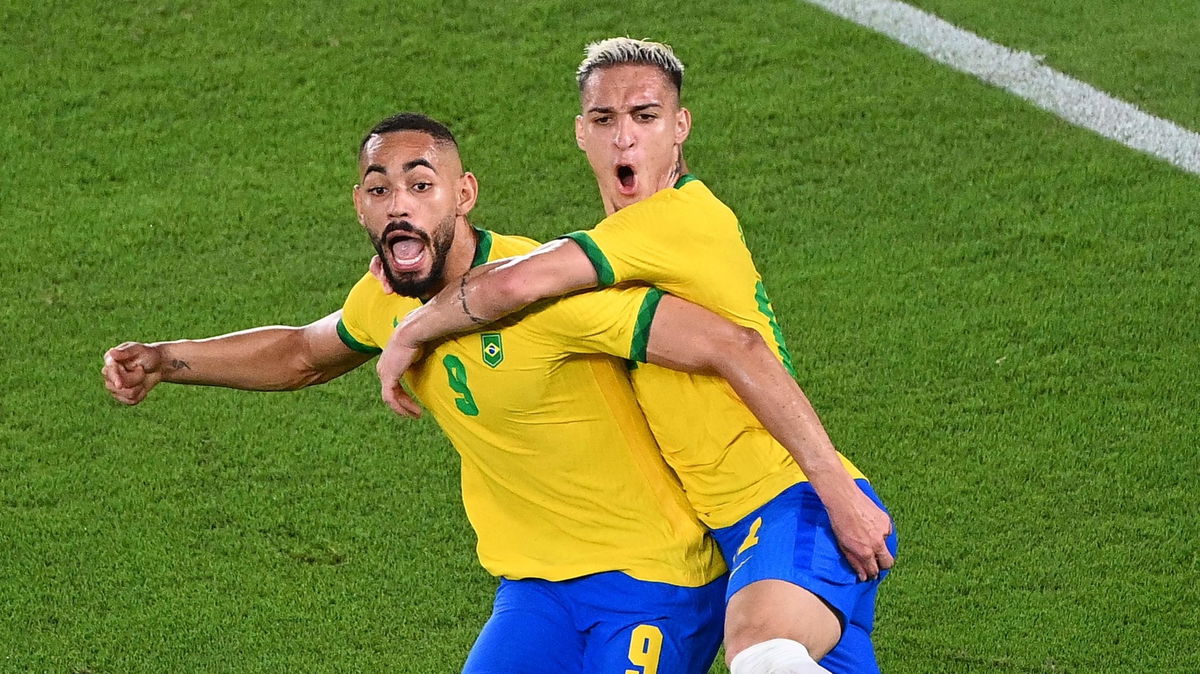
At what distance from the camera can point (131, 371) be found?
436 centimetres

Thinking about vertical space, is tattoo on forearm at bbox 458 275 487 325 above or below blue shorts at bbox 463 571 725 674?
above

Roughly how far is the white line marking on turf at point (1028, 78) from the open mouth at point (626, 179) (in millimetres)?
4528

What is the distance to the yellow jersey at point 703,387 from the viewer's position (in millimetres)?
3922

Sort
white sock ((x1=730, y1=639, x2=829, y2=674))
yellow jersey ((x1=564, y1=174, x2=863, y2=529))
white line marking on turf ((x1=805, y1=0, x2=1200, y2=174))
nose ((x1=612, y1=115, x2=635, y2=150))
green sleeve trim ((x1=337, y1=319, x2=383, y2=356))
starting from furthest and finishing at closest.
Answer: white line marking on turf ((x1=805, y1=0, x2=1200, y2=174)) < green sleeve trim ((x1=337, y1=319, x2=383, y2=356)) < nose ((x1=612, y1=115, x2=635, y2=150)) < yellow jersey ((x1=564, y1=174, x2=863, y2=529)) < white sock ((x1=730, y1=639, x2=829, y2=674))

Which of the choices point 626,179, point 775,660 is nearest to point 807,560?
point 775,660

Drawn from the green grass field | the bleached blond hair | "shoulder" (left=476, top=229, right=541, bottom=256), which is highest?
the bleached blond hair

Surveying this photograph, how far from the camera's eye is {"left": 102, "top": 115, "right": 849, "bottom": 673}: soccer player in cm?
396

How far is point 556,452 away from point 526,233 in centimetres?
366

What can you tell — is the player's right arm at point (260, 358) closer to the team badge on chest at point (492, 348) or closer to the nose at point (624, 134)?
the team badge on chest at point (492, 348)

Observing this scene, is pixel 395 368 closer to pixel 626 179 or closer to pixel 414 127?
pixel 414 127

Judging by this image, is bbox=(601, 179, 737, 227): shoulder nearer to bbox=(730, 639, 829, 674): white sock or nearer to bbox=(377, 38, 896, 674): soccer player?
bbox=(377, 38, 896, 674): soccer player

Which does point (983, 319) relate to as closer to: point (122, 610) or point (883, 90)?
point (883, 90)

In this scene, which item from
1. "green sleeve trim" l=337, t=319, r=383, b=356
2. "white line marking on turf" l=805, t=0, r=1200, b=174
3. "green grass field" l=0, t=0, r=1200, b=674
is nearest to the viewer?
"green sleeve trim" l=337, t=319, r=383, b=356

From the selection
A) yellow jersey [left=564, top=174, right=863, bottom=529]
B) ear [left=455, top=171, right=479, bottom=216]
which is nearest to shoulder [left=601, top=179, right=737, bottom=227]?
yellow jersey [left=564, top=174, right=863, bottom=529]
